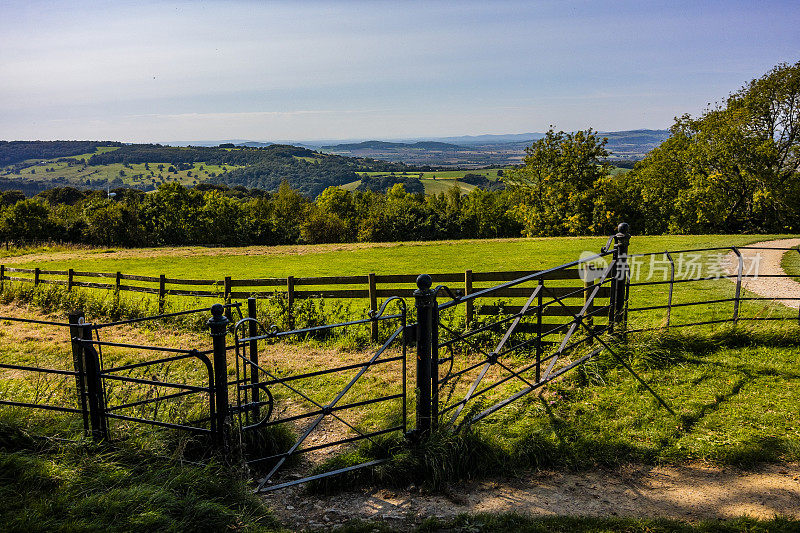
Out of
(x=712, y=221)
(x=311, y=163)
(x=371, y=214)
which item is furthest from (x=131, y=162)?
(x=712, y=221)

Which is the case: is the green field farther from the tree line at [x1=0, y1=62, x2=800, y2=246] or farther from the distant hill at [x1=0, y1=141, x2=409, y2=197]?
the distant hill at [x1=0, y1=141, x2=409, y2=197]

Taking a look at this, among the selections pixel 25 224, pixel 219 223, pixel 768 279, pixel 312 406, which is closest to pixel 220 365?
pixel 312 406

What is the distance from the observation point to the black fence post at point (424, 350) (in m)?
4.73

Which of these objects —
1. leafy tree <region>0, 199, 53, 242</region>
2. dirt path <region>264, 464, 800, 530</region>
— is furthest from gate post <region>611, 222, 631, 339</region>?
leafy tree <region>0, 199, 53, 242</region>

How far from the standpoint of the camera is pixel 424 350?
4852 millimetres

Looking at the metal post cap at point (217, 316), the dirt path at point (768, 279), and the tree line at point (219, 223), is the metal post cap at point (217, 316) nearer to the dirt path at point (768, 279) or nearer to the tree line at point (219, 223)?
the dirt path at point (768, 279)

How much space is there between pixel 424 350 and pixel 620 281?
4525 millimetres

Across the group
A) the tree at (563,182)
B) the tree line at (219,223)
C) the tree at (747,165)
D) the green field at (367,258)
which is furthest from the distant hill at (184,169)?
the tree at (747,165)

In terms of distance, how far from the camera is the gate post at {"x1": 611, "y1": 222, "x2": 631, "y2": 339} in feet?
25.2

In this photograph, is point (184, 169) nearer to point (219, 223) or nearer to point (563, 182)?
point (219, 223)

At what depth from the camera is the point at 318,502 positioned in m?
4.62

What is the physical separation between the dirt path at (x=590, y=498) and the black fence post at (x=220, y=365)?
2.99 feet

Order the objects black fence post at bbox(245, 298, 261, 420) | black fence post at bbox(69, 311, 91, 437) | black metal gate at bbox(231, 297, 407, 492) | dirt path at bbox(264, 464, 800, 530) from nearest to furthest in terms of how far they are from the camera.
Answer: dirt path at bbox(264, 464, 800, 530) < black metal gate at bbox(231, 297, 407, 492) < black fence post at bbox(69, 311, 91, 437) < black fence post at bbox(245, 298, 261, 420)

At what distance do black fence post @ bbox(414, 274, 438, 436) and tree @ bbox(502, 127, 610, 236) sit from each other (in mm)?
38149
